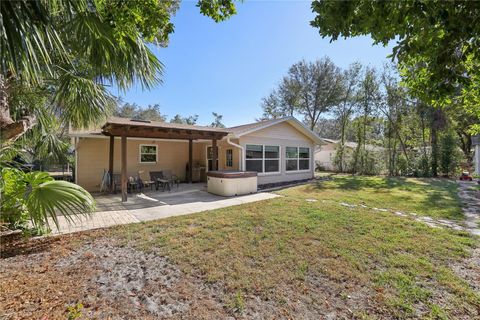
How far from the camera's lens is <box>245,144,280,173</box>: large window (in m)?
11.3

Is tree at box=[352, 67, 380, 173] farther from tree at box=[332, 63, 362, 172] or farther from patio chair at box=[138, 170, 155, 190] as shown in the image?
patio chair at box=[138, 170, 155, 190]

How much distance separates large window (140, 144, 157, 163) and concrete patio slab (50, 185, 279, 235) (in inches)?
102

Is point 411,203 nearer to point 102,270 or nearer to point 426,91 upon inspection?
point 426,91

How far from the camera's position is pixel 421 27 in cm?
218

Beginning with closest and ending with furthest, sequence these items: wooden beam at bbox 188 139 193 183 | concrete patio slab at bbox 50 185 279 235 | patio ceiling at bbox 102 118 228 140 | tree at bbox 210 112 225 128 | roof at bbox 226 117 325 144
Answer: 1. concrete patio slab at bbox 50 185 279 235
2. patio ceiling at bbox 102 118 228 140
3. roof at bbox 226 117 325 144
4. wooden beam at bbox 188 139 193 183
5. tree at bbox 210 112 225 128

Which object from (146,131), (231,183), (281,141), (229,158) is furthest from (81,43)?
(281,141)

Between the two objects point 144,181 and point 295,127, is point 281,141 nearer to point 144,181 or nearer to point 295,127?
point 295,127

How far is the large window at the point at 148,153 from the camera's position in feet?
38.8

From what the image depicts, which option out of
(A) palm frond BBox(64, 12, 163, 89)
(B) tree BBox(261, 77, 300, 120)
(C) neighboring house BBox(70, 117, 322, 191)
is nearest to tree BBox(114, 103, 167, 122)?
(B) tree BBox(261, 77, 300, 120)

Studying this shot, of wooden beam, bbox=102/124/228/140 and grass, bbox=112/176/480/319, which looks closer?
grass, bbox=112/176/480/319

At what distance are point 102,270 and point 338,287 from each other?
3472 mm

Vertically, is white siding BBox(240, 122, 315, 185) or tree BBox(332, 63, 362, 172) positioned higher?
tree BBox(332, 63, 362, 172)

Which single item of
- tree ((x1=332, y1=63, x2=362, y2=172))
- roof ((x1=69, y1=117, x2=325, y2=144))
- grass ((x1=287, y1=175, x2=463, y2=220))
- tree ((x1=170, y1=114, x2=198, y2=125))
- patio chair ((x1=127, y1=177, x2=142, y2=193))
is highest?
tree ((x1=170, y1=114, x2=198, y2=125))

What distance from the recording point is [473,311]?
2.64m
